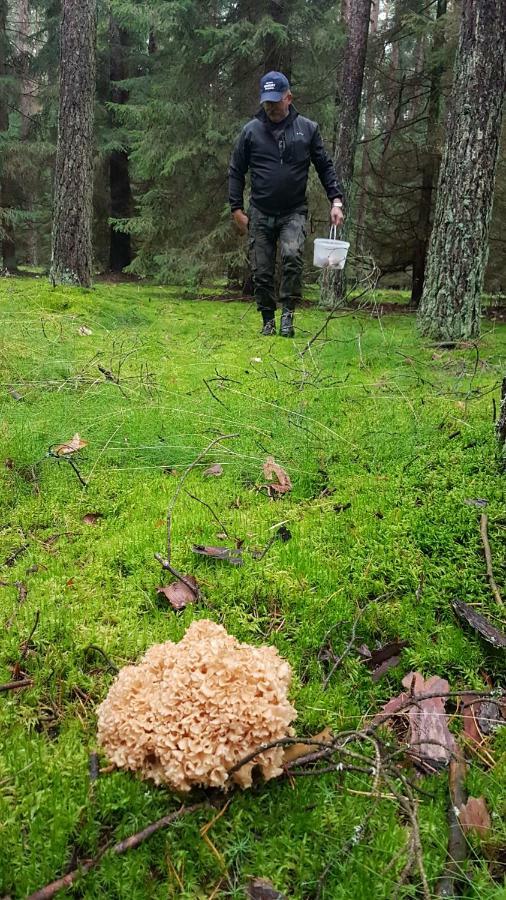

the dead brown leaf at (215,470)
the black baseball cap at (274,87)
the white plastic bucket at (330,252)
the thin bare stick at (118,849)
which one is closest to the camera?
the thin bare stick at (118,849)

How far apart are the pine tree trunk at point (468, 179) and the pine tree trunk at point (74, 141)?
514 centimetres

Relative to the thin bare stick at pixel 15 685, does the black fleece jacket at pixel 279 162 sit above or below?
above

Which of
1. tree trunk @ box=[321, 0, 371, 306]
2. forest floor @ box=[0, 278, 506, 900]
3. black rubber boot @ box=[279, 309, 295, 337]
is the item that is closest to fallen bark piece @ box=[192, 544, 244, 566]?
forest floor @ box=[0, 278, 506, 900]

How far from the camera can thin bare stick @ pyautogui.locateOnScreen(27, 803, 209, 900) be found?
3.91ft

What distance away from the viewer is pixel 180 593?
2176 millimetres

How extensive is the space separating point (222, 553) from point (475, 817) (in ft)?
4.17

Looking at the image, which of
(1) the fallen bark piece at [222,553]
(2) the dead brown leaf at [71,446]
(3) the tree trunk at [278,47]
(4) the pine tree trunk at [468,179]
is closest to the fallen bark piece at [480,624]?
(1) the fallen bark piece at [222,553]

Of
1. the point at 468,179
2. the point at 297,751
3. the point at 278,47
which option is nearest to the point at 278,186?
the point at 468,179

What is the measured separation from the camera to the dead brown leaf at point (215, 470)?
3.13 meters

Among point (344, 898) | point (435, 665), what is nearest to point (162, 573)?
point (435, 665)

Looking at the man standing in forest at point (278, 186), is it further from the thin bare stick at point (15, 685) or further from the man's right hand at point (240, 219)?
the thin bare stick at point (15, 685)

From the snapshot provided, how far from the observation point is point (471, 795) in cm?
151

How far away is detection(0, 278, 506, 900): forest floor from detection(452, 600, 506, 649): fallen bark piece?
36 millimetres

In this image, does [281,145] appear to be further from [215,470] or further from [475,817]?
[475,817]
